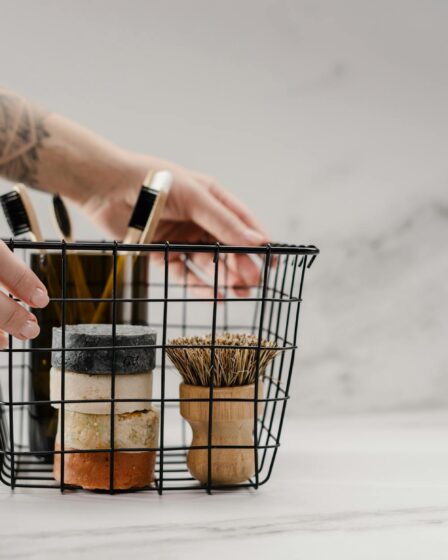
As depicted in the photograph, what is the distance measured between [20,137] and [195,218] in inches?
9.8

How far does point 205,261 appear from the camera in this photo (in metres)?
0.94

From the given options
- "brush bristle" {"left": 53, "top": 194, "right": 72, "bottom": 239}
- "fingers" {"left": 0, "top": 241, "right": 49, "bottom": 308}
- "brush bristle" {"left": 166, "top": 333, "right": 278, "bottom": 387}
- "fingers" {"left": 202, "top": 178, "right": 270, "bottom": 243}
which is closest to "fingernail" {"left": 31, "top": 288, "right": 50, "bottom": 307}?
"fingers" {"left": 0, "top": 241, "right": 49, "bottom": 308}

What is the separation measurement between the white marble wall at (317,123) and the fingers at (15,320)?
47 cm

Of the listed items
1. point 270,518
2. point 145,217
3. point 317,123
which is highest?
point 317,123

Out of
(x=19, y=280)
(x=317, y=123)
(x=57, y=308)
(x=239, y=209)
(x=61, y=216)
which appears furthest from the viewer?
(x=317, y=123)

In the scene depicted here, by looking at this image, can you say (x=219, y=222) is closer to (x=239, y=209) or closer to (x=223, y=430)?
(x=239, y=209)

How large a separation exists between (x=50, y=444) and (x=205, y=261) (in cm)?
34

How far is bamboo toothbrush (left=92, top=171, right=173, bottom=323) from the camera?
66 cm

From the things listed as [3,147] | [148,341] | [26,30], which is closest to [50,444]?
[148,341]

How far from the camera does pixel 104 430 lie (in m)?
0.57

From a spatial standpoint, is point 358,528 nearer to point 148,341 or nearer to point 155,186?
point 148,341

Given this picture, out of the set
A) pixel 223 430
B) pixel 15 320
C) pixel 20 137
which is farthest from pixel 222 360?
pixel 20 137

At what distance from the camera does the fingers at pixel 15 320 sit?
528mm

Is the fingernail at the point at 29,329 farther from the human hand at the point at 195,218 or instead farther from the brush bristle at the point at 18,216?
the human hand at the point at 195,218
